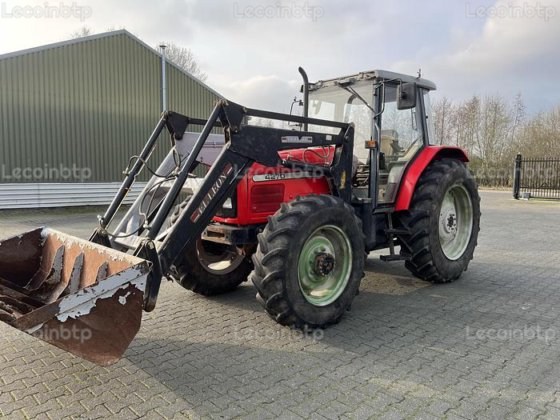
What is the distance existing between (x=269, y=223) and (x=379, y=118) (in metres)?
2.25

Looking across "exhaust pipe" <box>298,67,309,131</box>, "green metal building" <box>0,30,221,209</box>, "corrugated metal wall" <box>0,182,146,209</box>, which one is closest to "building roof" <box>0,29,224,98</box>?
"green metal building" <box>0,30,221,209</box>

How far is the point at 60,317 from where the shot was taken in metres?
2.73

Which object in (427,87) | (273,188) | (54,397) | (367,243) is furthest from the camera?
(427,87)

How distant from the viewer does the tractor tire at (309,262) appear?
3.73 meters

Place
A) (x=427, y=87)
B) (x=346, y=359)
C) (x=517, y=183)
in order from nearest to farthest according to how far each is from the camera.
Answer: (x=346, y=359), (x=427, y=87), (x=517, y=183)

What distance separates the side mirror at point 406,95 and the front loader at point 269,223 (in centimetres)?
1

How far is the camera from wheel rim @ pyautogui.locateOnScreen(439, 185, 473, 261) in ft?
19.2

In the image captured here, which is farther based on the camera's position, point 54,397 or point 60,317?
point 54,397

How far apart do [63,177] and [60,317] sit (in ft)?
42.5

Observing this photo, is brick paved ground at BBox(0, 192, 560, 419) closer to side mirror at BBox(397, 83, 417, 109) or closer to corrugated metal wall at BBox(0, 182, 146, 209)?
side mirror at BBox(397, 83, 417, 109)

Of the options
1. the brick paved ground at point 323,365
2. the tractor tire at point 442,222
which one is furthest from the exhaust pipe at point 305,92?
the brick paved ground at point 323,365

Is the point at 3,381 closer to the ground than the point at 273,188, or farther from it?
closer to the ground

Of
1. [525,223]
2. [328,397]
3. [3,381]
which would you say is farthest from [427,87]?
[525,223]

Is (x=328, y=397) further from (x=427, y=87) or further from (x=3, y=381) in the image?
(x=427, y=87)
